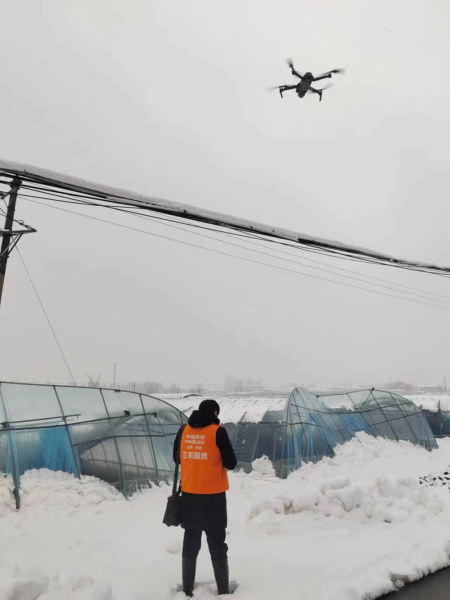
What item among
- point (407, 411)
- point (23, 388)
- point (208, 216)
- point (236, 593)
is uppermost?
point (208, 216)

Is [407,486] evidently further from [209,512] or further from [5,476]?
[5,476]

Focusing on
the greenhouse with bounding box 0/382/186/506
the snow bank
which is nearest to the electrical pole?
the greenhouse with bounding box 0/382/186/506

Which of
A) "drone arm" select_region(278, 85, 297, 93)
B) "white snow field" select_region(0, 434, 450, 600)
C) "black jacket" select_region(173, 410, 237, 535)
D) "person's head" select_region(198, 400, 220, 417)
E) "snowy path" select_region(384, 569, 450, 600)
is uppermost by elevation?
"drone arm" select_region(278, 85, 297, 93)

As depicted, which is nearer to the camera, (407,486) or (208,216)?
(208,216)

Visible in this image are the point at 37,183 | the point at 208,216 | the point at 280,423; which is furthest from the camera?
the point at 280,423

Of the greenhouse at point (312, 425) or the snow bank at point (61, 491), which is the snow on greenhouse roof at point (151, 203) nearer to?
the snow bank at point (61, 491)

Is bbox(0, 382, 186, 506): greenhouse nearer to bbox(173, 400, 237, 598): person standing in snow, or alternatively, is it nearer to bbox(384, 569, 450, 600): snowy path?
bbox(173, 400, 237, 598): person standing in snow

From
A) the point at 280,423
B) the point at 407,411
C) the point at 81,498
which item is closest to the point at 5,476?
the point at 81,498

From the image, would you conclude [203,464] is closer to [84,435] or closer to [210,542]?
[210,542]

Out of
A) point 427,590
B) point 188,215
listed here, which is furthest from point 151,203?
point 427,590
